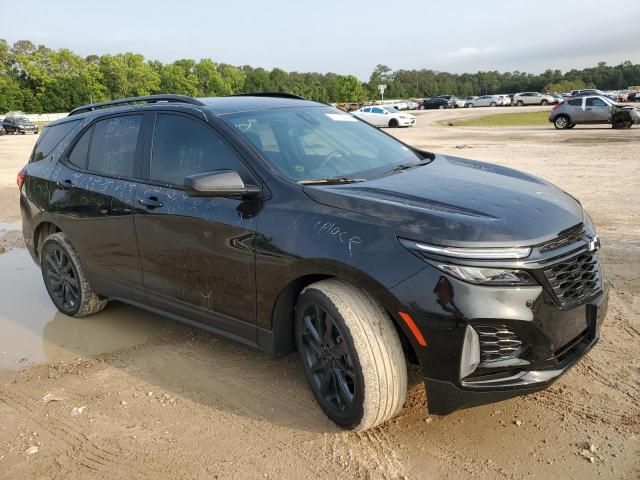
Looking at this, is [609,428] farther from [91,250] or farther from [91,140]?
[91,140]

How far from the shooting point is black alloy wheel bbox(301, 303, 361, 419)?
120 inches

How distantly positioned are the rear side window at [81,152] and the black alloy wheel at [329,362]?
2616 mm

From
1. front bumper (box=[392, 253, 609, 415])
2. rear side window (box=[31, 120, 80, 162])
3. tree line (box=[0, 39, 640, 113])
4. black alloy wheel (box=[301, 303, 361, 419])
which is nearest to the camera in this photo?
front bumper (box=[392, 253, 609, 415])

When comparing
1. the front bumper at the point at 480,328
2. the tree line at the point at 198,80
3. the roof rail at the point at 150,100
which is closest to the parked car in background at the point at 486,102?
the tree line at the point at 198,80

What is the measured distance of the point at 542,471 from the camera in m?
2.77

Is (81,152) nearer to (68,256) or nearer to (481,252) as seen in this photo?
(68,256)

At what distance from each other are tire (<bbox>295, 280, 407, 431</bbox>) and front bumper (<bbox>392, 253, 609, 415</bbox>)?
18 centimetres

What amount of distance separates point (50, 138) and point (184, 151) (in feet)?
6.90

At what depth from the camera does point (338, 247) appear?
9.66 ft

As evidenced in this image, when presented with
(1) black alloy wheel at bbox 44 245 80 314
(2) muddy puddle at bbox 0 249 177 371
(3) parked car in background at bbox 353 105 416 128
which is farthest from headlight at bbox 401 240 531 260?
(3) parked car in background at bbox 353 105 416 128

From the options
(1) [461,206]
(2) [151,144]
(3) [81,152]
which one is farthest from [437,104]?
(1) [461,206]

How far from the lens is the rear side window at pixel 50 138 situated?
514cm

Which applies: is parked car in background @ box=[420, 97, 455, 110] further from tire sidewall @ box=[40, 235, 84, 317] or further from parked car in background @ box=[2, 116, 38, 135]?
tire sidewall @ box=[40, 235, 84, 317]

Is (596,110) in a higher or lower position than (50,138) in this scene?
lower
